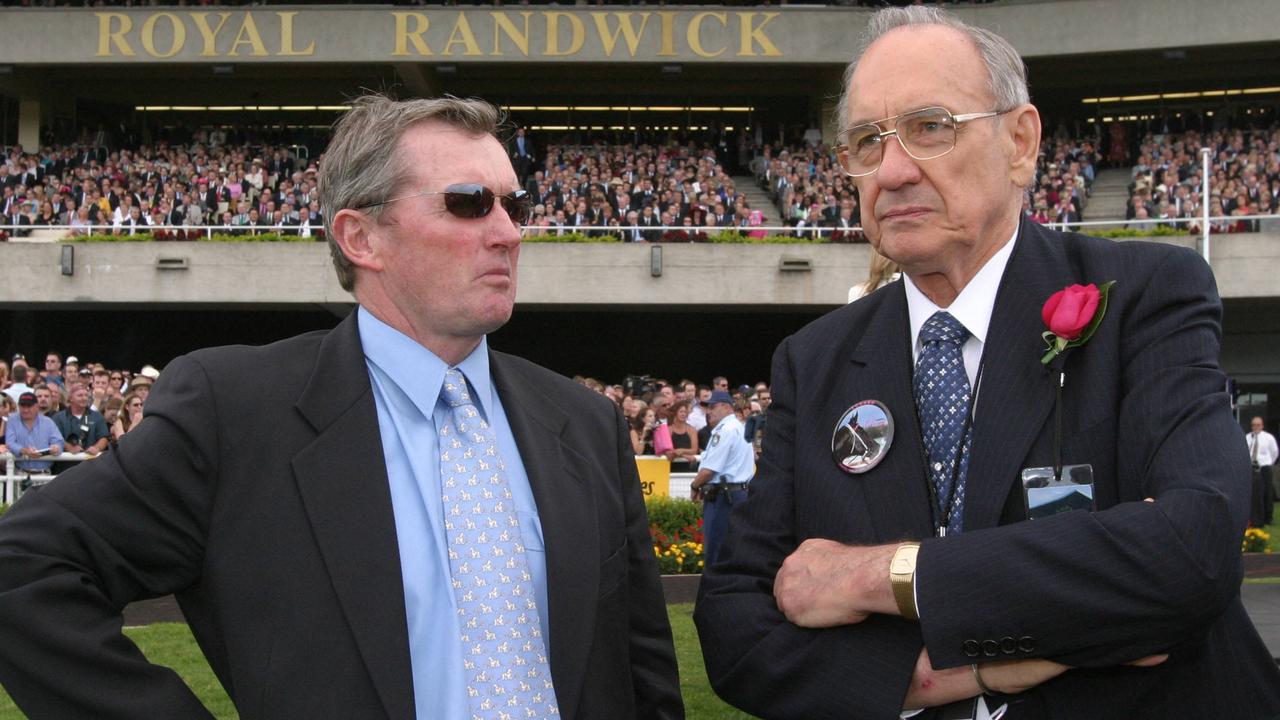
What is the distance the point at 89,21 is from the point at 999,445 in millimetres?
32235

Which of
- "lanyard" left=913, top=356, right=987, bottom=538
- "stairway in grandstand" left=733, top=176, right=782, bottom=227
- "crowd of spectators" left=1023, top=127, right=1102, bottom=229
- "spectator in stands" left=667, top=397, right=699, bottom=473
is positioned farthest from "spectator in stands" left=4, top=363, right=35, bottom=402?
"stairway in grandstand" left=733, top=176, right=782, bottom=227

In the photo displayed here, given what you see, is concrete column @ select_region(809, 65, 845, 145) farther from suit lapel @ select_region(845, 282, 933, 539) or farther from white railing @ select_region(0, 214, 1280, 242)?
suit lapel @ select_region(845, 282, 933, 539)

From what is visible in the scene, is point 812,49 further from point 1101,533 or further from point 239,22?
point 1101,533

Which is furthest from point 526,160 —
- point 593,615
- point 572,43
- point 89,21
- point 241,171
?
point 593,615

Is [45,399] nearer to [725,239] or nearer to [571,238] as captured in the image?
[571,238]

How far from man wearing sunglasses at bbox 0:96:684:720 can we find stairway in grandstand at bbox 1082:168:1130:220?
89.5 ft

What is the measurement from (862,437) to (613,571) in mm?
598

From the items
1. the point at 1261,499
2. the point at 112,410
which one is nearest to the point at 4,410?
the point at 112,410

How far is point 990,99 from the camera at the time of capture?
2.41 metres

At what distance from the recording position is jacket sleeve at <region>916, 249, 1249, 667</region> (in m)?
1.99

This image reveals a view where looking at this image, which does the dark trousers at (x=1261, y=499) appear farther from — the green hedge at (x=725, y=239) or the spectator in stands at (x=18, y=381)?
the spectator in stands at (x=18, y=381)

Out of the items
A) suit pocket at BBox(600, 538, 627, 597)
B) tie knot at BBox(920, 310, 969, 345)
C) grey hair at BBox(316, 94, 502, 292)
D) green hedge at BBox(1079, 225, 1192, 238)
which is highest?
green hedge at BBox(1079, 225, 1192, 238)

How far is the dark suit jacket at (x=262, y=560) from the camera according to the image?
2.19 m

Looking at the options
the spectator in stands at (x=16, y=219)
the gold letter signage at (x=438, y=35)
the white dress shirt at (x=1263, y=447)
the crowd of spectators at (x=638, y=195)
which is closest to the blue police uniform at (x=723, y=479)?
the white dress shirt at (x=1263, y=447)
